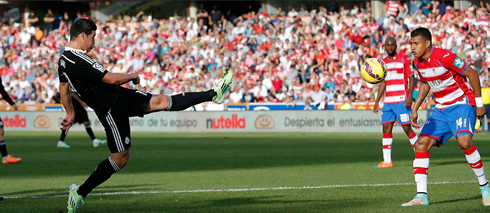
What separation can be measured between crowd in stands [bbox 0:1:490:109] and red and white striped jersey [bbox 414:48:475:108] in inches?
753

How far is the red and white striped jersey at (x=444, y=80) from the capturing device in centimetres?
818

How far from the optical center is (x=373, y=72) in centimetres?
1234

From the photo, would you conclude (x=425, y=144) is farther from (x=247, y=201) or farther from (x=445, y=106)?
(x=247, y=201)

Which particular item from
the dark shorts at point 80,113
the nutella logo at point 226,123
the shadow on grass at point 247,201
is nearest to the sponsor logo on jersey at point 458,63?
the shadow on grass at point 247,201

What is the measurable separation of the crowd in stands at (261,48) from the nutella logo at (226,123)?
84.5 inches

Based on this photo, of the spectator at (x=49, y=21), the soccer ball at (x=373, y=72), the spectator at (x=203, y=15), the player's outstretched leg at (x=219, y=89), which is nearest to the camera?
the player's outstretched leg at (x=219, y=89)

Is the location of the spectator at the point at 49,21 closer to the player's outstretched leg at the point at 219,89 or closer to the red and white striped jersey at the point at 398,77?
the red and white striped jersey at the point at 398,77

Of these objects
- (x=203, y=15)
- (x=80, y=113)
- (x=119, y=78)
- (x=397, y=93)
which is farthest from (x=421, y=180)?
(x=203, y=15)

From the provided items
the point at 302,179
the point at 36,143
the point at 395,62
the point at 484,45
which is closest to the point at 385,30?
the point at 484,45

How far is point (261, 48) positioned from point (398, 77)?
2047cm

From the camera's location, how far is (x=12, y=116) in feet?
107

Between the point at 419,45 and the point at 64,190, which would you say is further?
the point at 64,190

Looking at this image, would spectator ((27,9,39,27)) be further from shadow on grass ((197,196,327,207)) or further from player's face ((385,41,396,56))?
shadow on grass ((197,196,327,207))

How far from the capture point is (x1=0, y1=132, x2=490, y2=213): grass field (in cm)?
840
